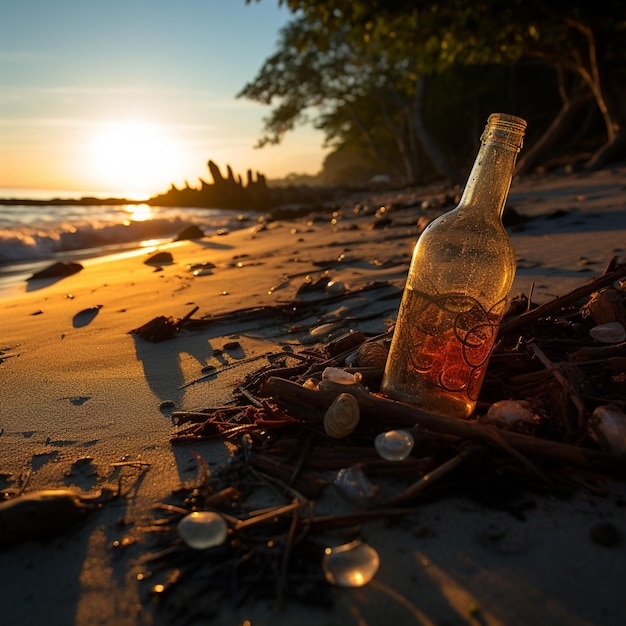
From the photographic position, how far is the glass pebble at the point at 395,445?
1.38m

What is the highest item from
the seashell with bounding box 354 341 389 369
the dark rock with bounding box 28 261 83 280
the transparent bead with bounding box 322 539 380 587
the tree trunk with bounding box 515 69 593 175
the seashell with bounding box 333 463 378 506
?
the tree trunk with bounding box 515 69 593 175

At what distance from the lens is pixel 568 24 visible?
Answer: 1072cm

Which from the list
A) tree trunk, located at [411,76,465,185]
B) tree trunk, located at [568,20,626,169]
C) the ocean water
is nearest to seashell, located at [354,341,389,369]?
the ocean water

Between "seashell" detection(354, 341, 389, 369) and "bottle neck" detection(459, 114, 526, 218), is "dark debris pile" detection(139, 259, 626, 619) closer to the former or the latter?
"seashell" detection(354, 341, 389, 369)

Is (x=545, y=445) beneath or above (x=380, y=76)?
beneath

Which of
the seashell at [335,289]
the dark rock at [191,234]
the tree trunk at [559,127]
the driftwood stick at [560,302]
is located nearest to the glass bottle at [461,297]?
the driftwood stick at [560,302]

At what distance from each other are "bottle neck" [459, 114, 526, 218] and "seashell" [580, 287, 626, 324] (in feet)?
2.54

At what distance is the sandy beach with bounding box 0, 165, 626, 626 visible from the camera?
3.38 ft

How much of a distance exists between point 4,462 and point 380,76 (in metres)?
24.5

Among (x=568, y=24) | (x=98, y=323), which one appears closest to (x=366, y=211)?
(x=568, y=24)

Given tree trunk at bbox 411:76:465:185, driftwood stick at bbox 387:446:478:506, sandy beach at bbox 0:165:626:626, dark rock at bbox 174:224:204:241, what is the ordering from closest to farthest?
sandy beach at bbox 0:165:626:626, driftwood stick at bbox 387:446:478:506, dark rock at bbox 174:224:204:241, tree trunk at bbox 411:76:465:185

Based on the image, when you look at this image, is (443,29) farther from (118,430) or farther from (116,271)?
(118,430)

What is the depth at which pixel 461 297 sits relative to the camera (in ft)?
5.28

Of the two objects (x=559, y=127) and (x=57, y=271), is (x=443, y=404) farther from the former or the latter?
(x=559, y=127)
